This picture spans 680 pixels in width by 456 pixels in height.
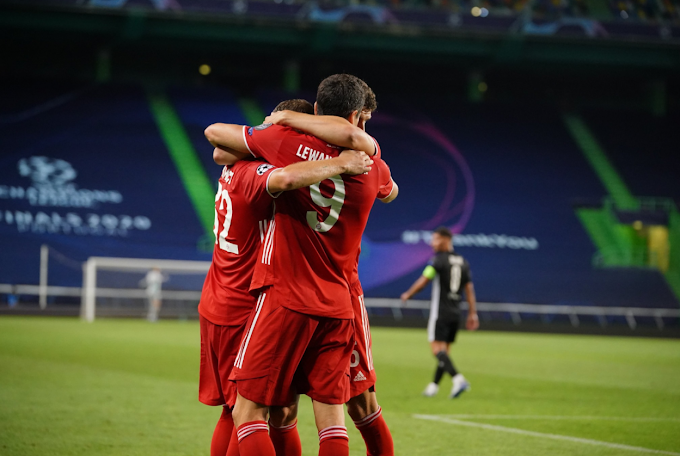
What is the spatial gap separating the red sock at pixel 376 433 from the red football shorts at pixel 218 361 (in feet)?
2.40

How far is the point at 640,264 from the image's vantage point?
104 feet

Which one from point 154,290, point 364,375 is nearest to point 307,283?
point 364,375

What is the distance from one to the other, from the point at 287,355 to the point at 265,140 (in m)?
1.01

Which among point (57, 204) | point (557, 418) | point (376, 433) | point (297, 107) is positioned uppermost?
point (297, 107)

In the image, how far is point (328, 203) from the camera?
397 centimetres

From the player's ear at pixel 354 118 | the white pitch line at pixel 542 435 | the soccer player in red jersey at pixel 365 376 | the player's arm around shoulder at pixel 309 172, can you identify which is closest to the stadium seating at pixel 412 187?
the white pitch line at pixel 542 435

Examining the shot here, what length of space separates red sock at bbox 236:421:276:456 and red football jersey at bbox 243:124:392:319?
0.57 metres

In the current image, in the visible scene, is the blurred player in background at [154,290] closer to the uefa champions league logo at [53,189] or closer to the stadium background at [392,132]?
the stadium background at [392,132]

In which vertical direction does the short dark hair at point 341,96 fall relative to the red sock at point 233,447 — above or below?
above

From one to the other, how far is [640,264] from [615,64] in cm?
785

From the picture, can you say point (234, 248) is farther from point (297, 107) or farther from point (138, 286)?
point (138, 286)

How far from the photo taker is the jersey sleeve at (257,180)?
12.7ft

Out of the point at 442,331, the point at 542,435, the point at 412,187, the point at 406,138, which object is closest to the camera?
the point at 542,435

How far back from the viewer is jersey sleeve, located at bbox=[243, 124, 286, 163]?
400 cm
